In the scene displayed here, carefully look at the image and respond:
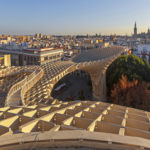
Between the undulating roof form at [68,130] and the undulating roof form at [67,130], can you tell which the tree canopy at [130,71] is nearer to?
the undulating roof form at [67,130]

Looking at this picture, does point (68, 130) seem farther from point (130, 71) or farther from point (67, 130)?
point (130, 71)

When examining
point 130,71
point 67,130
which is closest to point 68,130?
point 67,130

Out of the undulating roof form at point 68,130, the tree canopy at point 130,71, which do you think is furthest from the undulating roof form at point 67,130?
the tree canopy at point 130,71

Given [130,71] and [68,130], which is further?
[130,71]

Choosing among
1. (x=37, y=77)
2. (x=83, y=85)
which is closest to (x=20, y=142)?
(x=37, y=77)

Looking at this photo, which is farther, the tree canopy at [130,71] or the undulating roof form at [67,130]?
the tree canopy at [130,71]

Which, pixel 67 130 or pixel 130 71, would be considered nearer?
pixel 67 130

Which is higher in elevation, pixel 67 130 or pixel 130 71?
pixel 130 71

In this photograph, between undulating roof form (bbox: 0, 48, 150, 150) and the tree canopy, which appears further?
the tree canopy

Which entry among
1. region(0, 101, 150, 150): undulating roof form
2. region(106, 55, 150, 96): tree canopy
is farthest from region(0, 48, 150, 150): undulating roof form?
region(106, 55, 150, 96): tree canopy

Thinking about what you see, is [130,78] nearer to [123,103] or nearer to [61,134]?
[123,103]

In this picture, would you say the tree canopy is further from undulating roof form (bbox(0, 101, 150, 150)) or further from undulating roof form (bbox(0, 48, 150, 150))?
undulating roof form (bbox(0, 101, 150, 150))

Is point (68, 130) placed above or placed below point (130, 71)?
below

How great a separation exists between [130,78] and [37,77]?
16357 millimetres
